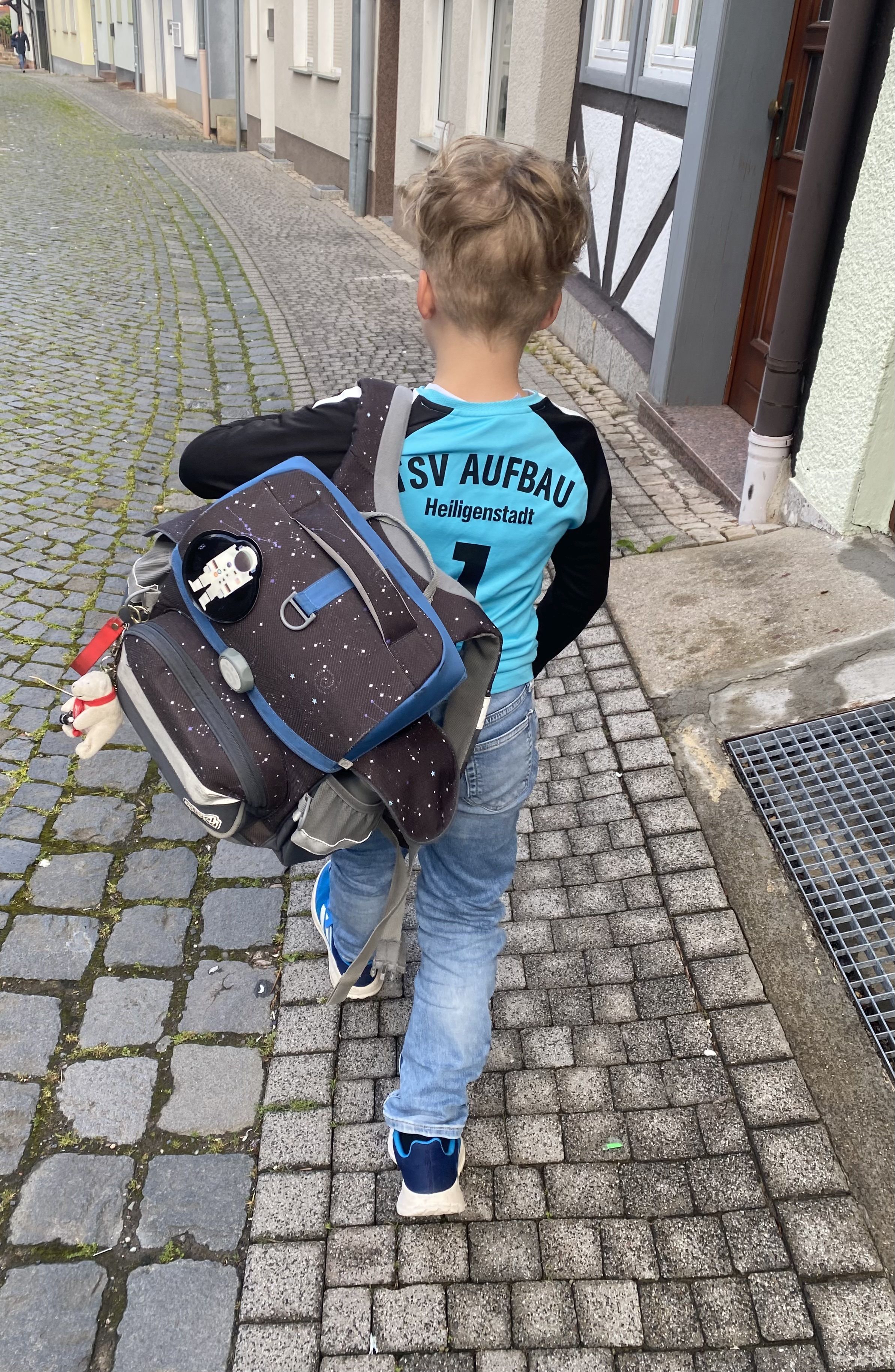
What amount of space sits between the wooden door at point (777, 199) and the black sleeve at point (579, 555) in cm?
354

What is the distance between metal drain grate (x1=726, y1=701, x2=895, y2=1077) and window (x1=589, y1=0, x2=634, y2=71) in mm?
5328

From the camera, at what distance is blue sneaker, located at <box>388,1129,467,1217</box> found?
7.00ft

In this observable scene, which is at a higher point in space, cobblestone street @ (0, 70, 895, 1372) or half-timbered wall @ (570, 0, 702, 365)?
half-timbered wall @ (570, 0, 702, 365)

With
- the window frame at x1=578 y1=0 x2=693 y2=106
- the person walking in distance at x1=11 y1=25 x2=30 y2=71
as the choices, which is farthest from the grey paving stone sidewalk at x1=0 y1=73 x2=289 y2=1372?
the person walking in distance at x1=11 y1=25 x2=30 y2=71

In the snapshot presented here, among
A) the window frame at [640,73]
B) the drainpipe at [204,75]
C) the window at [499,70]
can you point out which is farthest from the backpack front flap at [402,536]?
the drainpipe at [204,75]

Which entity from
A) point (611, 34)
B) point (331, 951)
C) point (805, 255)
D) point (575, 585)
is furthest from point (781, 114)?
point (331, 951)

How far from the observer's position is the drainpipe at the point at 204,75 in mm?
21016

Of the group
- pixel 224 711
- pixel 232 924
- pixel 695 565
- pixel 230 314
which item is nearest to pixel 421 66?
pixel 230 314

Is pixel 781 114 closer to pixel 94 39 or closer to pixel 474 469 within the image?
pixel 474 469

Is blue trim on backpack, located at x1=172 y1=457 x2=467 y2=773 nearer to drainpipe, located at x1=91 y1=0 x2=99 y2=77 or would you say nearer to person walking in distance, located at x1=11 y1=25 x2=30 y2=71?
drainpipe, located at x1=91 y1=0 x2=99 y2=77

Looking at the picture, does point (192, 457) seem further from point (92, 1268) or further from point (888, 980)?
point (888, 980)

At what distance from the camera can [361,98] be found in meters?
13.2

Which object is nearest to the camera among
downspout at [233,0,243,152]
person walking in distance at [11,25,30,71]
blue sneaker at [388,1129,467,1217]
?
blue sneaker at [388,1129,467,1217]

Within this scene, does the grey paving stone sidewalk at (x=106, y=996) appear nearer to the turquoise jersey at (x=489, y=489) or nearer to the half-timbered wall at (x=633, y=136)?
the turquoise jersey at (x=489, y=489)
